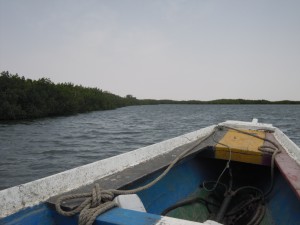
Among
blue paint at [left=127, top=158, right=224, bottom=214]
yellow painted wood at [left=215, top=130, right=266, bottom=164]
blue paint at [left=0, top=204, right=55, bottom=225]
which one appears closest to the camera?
blue paint at [left=0, top=204, right=55, bottom=225]

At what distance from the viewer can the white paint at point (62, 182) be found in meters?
1.50

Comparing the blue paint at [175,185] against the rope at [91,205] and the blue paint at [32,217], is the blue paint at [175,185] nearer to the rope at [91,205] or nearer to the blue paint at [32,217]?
the rope at [91,205]

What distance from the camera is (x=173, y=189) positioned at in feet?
9.45

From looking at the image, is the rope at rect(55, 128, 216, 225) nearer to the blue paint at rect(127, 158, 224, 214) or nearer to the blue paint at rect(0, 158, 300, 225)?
the blue paint at rect(0, 158, 300, 225)

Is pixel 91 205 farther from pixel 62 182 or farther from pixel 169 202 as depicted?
pixel 169 202

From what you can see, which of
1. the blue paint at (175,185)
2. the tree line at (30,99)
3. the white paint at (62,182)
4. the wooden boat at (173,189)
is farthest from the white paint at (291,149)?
the tree line at (30,99)

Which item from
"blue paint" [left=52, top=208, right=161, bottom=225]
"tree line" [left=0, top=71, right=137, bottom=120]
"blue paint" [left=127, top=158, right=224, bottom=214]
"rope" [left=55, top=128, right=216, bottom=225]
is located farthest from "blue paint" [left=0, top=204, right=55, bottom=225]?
"tree line" [left=0, top=71, right=137, bottom=120]

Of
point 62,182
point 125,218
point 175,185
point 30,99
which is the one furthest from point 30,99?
point 125,218

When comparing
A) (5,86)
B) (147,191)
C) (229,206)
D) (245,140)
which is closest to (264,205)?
(229,206)

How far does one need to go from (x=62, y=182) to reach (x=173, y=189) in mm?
1368

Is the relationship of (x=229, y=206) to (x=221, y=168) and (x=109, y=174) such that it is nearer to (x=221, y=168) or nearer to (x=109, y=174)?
(x=221, y=168)

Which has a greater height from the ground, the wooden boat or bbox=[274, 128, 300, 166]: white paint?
bbox=[274, 128, 300, 166]: white paint

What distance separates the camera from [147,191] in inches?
95.2

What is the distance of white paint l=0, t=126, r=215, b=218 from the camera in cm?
150
